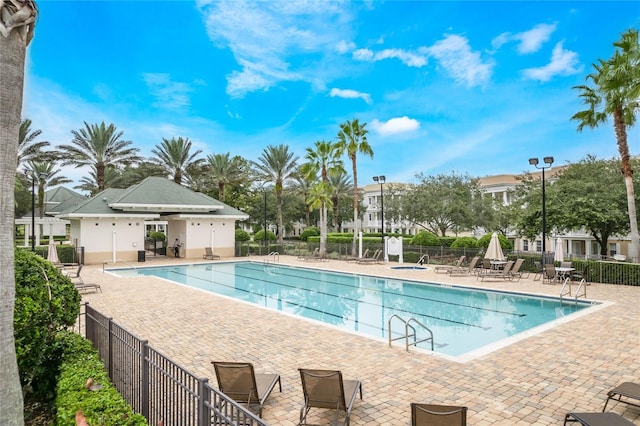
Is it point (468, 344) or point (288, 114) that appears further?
point (288, 114)

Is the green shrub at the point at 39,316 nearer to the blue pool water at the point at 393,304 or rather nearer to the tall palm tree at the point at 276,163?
the blue pool water at the point at 393,304

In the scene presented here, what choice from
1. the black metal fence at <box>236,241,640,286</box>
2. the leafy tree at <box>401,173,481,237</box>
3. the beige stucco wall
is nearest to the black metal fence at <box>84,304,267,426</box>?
the black metal fence at <box>236,241,640,286</box>

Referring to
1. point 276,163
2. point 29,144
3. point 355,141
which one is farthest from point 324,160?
point 29,144

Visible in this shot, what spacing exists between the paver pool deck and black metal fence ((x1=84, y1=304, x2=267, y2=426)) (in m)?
1.27

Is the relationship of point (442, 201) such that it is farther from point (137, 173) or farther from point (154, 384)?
point (154, 384)

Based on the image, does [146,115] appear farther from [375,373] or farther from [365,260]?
[375,373]

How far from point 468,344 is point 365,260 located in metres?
16.3

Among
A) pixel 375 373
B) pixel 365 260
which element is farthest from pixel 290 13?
pixel 375 373

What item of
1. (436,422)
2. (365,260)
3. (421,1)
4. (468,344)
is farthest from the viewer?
(365,260)

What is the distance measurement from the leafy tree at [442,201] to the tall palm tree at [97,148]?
27079mm

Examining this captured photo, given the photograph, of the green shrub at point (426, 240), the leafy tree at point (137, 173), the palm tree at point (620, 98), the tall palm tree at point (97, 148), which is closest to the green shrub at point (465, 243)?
the green shrub at point (426, 240)

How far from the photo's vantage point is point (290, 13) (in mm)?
21031

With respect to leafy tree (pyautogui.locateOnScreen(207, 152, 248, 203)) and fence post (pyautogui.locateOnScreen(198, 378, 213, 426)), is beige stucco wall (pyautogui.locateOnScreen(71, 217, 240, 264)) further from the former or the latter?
fence post (pyautogui.locateOnScreen(198, 378, 213, 426))

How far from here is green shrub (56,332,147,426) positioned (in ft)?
12.4
